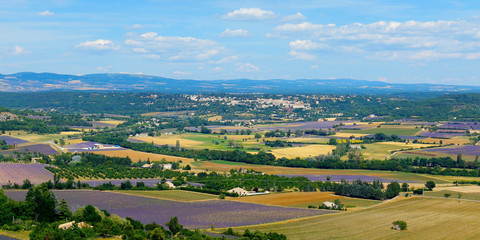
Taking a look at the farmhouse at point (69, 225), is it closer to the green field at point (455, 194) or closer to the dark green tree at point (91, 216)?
the dark green tree at point (91, 216)

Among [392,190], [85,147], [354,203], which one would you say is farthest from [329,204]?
[85,147]

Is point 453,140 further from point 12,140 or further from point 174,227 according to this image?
point 12,140

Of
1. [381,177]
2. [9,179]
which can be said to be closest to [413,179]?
[381,177]

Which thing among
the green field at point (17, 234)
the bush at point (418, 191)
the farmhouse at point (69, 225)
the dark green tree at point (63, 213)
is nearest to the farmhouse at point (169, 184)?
the dark green tree at point (63, 213)

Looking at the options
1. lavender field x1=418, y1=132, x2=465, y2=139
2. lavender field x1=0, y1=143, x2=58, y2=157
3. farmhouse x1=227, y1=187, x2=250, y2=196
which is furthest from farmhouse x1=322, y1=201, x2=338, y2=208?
lavender field x1=418, y1=132, x2=465, y2=139

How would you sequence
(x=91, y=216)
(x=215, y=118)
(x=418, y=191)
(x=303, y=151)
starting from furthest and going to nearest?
(x=215, y=118), (x=303, y=151), (x=418, y=191), (x=91, y=216)

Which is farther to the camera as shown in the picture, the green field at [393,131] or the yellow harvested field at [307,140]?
→ the green field at [393,131]
